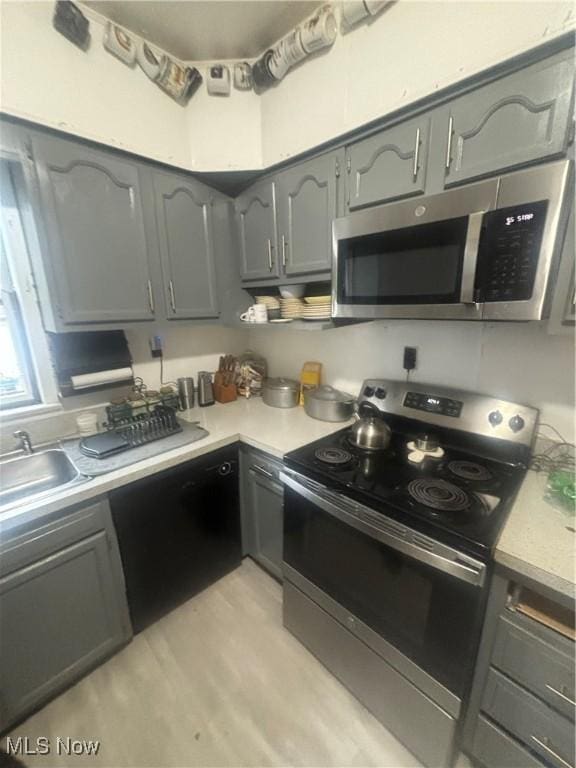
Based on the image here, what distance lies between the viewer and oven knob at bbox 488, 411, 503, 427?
1.22 m

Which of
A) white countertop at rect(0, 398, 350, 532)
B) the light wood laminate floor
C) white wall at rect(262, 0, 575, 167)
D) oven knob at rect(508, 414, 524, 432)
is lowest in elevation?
the light wood laminate floor

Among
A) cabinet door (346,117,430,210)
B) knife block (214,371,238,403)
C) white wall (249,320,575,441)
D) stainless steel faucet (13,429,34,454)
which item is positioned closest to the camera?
cabinet door (346,117,430,210)

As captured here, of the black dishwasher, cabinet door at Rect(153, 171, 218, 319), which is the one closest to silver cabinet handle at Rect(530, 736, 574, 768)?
the black dishwasher

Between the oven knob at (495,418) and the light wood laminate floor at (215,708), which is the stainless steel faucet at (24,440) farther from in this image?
the oven knob at (495,418)

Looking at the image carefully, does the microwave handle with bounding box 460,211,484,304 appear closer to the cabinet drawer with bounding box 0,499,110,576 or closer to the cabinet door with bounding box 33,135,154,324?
the cabinet door with bounding box 33,135,154,324

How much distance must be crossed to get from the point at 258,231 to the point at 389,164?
723 mm

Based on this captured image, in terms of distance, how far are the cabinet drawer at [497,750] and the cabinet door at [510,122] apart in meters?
1.61

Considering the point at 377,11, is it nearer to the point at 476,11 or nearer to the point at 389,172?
the point at 476,11

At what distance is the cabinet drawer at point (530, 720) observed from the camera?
77 cm

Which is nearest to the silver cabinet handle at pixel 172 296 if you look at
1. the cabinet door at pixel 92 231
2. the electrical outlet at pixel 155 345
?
the cabinet door at pixel 92 231

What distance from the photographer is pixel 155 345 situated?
1.83 m

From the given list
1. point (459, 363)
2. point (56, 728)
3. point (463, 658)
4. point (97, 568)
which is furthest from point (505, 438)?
point (56, 728)

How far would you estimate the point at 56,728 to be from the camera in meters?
1.13

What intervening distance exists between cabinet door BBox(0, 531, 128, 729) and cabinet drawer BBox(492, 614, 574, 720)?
4.42 feet
